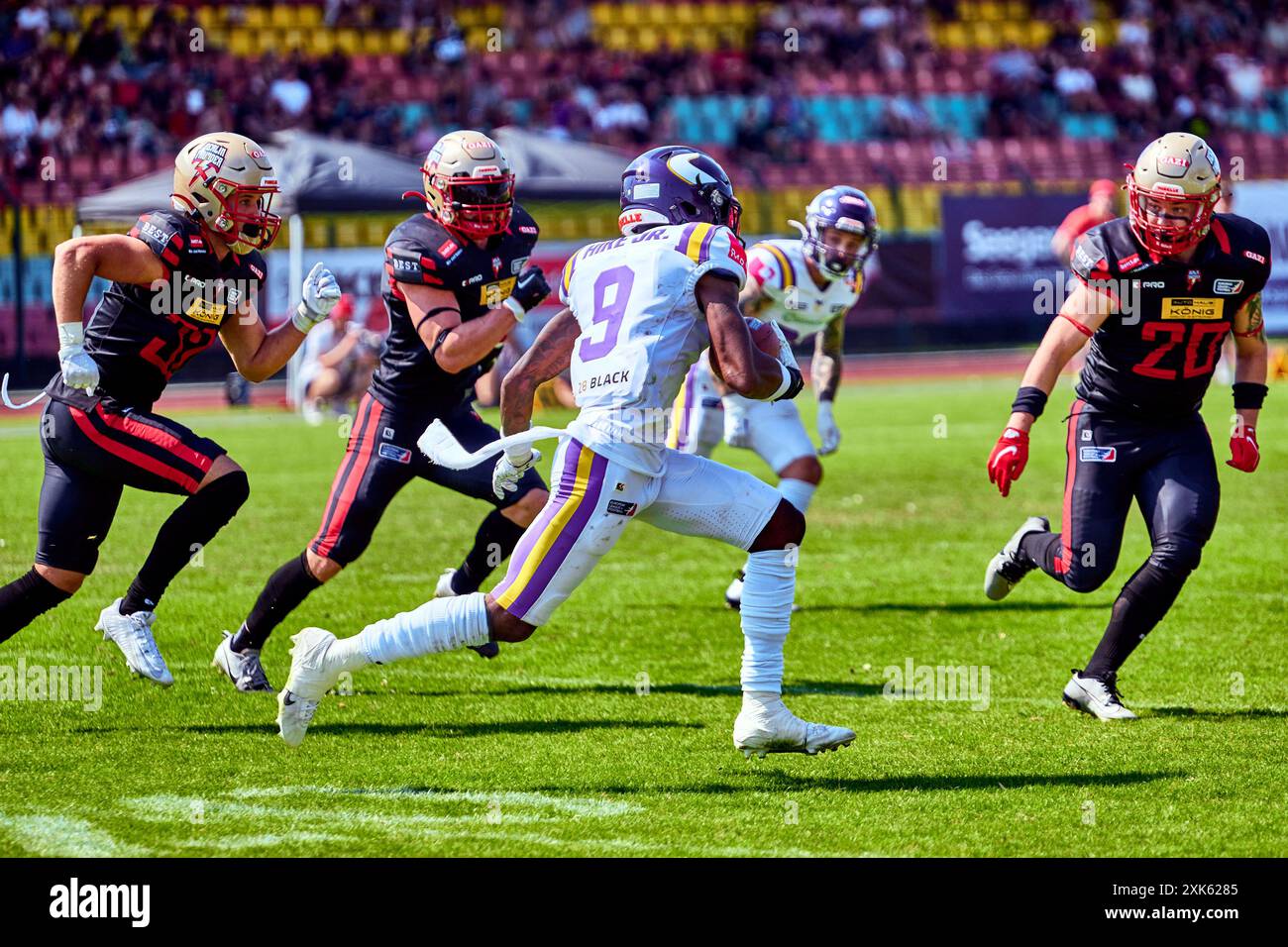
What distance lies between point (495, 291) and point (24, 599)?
1905 mm

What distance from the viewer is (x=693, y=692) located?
6254 mm

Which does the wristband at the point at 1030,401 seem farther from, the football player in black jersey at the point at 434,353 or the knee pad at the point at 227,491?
the knee pad at the point at 227,491

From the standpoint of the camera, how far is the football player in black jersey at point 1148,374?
5711 millimetres

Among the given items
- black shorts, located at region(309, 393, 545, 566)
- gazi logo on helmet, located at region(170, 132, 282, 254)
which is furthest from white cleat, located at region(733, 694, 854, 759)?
gazi logo on helmet, located at region(170, 132, 282, 254)

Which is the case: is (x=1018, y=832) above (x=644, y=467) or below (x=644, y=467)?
below

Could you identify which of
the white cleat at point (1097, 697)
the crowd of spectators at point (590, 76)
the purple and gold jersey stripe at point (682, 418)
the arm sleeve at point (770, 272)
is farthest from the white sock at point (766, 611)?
the crowd of spectators at point (590, 76)

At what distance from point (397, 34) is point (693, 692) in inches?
867

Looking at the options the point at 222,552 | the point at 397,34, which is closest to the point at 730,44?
the point at 397,34

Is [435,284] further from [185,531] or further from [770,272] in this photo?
[770,272]

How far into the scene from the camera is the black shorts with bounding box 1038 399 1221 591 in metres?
5.83

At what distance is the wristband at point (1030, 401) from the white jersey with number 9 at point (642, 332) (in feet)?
4.72

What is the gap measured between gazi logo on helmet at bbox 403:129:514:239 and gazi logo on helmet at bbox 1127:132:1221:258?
212cm

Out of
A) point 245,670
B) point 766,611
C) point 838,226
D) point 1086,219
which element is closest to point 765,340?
point 766,611
